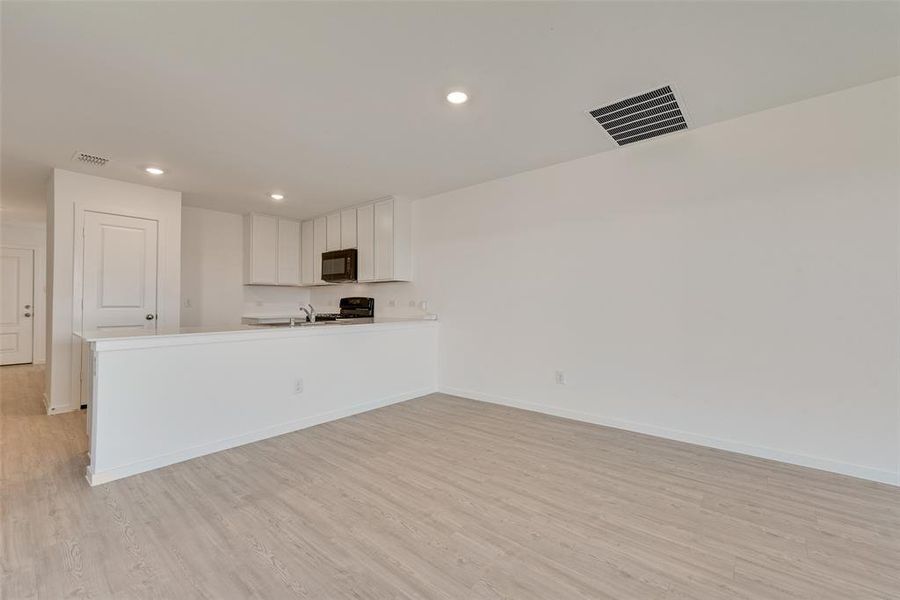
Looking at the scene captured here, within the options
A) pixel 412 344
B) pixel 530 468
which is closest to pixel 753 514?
pixel 530 468

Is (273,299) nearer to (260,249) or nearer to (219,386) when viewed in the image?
(260,249)

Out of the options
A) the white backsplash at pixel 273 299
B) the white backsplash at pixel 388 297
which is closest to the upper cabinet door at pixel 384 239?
the white backsplash at pixel 388 297

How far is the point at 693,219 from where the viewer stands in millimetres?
3068

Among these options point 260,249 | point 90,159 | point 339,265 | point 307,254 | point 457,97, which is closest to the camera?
point 457,97

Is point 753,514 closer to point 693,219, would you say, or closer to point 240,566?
point 693,219

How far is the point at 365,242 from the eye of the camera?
208 inches

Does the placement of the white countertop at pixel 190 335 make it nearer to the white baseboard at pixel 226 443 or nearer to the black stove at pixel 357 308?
the white baseboard at pixel 226 443

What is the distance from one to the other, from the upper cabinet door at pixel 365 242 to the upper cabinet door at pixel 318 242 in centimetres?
88

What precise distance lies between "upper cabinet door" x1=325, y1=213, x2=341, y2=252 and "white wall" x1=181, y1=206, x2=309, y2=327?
4.63ft

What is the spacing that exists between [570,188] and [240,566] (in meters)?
3.70

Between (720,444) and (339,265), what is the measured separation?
4737 mm

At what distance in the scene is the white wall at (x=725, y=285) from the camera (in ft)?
8.04

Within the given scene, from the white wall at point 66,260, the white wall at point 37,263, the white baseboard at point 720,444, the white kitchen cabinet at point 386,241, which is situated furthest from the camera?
the white wall at point 37,263

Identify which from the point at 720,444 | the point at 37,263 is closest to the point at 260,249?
the point at 37,263
